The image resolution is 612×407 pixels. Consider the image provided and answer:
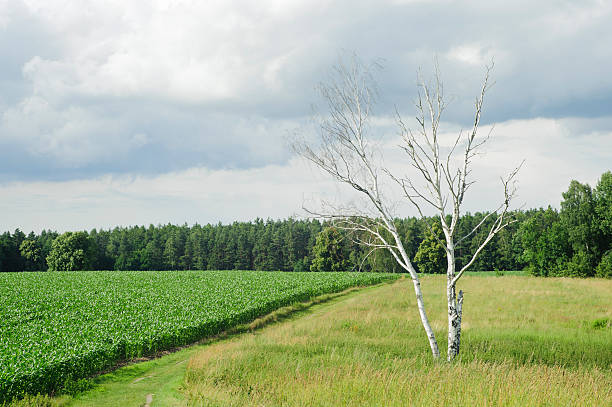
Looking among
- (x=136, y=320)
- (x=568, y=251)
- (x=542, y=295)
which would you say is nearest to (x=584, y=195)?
(x=568, y=251)

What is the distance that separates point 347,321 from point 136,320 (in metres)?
11.4

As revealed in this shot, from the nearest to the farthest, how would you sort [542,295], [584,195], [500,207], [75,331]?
[500,207] < [75,331] < [542,295] < [584,195]

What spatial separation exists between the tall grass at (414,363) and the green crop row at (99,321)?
421cm

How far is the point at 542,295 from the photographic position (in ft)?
98.3

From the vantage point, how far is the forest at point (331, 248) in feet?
177

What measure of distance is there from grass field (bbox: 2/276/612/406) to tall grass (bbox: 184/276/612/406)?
0.04 m

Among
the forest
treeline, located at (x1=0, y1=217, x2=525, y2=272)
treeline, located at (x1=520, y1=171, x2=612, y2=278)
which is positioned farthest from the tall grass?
treeline, located at (x1=0, y1=217, x2=525, y2=272)

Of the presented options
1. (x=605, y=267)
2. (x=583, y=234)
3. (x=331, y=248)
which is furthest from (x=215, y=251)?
(x=605, y=267)

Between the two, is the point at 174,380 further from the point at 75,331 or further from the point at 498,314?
the point at 498,314

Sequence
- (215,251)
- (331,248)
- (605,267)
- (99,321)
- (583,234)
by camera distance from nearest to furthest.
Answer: (99,321) → (605,267) → (583,234) → (331,248) → (215,251)

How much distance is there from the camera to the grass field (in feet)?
29.1

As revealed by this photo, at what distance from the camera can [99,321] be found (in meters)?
22.0

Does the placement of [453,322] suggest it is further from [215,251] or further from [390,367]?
[215,251]

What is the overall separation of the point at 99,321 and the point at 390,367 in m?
17.3
